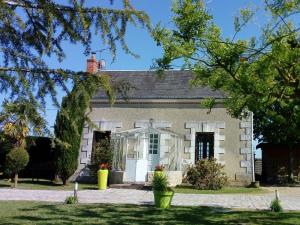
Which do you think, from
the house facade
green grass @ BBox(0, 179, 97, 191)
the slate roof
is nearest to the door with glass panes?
the house facade

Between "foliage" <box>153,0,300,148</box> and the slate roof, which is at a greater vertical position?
the slate roof

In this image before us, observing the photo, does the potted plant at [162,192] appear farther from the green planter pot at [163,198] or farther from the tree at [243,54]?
the tree at [243,54]

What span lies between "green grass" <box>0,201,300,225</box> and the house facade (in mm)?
7115

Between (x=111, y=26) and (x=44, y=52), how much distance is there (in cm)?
87

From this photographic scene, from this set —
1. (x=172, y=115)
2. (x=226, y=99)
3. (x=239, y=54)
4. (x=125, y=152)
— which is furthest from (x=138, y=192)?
(x=239, y=54)

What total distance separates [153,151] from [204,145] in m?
2.38

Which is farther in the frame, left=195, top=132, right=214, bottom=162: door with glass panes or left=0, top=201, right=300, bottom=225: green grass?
left=195, top=132, right=214, bottom=162: door with glass panes

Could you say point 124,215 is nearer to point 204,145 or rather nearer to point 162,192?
point 162,192

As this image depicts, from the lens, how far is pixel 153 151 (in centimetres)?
1898

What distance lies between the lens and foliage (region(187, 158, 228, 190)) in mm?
16547

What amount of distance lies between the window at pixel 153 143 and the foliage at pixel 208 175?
88.4 inches

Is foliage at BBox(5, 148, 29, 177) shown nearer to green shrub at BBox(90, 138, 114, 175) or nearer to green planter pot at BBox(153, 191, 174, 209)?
green shrub at BBox(90, 138, 114, 175)

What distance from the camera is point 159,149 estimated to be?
18.8 meters

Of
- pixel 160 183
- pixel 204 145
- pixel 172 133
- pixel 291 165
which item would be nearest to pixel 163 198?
pixel 160 183
